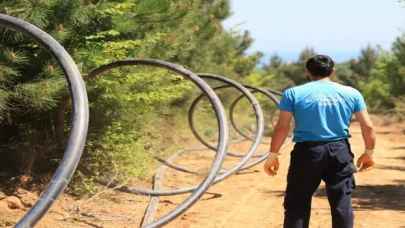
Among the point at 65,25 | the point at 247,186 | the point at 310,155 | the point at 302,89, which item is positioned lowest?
the point at 247,186

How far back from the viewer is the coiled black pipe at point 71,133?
4.38 metres

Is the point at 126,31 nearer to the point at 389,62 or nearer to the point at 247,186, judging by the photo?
the point at 247,186

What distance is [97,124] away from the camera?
31.1ft

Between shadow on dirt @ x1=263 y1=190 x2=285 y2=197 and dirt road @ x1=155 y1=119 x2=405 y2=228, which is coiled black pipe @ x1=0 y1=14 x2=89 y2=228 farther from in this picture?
shadow on dirt @ x1=263 y1=190 x2=285 y2=197

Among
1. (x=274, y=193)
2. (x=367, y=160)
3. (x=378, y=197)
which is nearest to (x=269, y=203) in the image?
(x=274, y=193)

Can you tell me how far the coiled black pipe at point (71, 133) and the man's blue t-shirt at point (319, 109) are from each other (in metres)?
1.77

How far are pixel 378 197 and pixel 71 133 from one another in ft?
20.9

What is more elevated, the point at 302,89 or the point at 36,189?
the point at 302,89

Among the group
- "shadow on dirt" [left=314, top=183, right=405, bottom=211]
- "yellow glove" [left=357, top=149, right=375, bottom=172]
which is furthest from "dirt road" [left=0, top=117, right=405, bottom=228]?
"yellow glove" [left=357, top=149, right=375, bottom=172]

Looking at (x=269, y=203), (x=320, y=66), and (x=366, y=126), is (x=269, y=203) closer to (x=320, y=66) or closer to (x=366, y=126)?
(x=366, y=126)

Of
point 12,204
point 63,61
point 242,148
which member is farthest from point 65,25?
point 242,148

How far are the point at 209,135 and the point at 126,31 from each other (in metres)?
10.5

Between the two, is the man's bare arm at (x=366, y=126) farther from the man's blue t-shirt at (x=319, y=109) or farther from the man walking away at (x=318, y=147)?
the man's blue t-shirt at (x=319, y=109)

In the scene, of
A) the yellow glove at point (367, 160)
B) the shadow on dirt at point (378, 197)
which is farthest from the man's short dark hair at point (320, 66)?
the shadow on dirt at point (378, 197)
